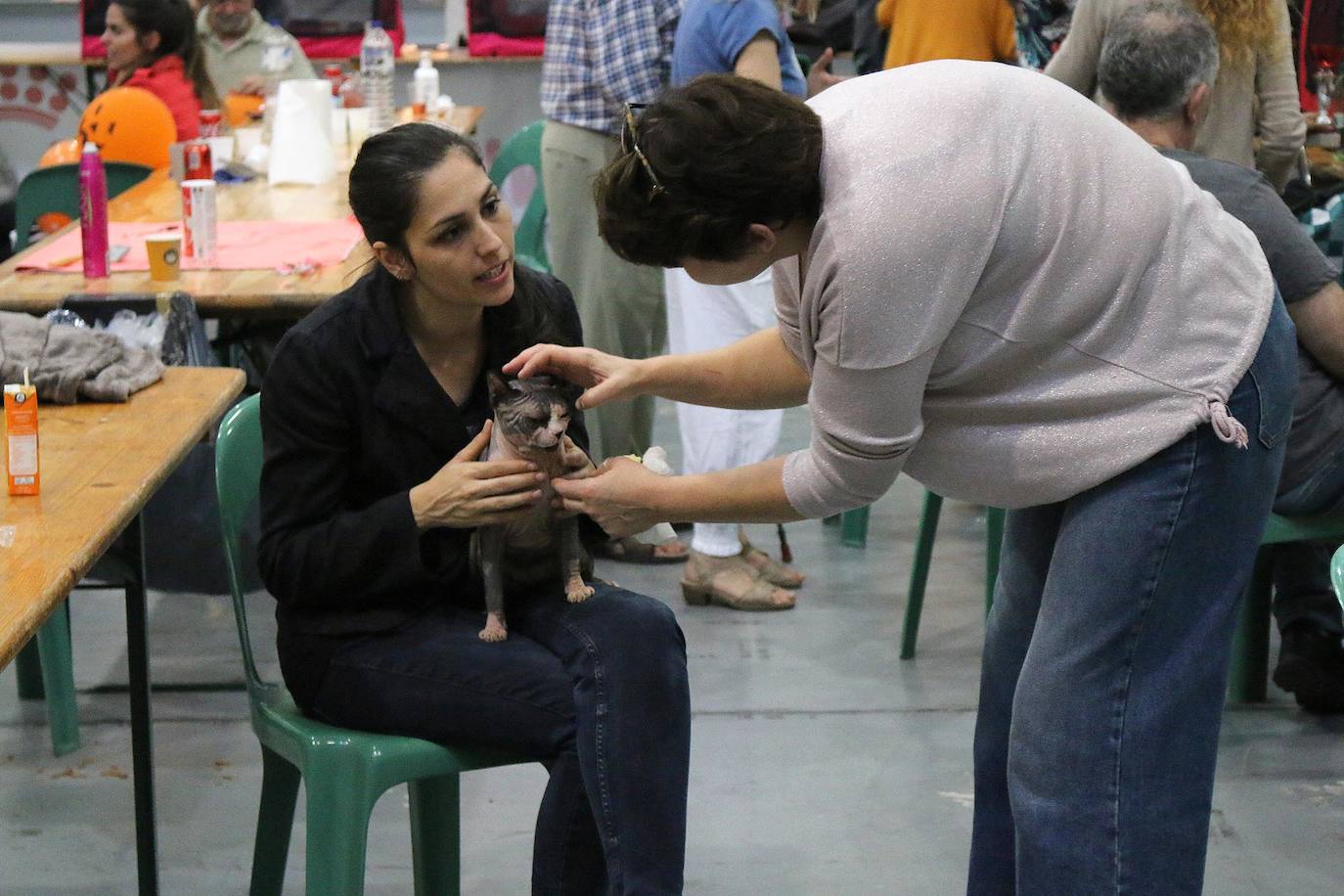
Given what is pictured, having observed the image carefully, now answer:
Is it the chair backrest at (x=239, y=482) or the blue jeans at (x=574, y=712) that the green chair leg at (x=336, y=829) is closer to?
the blue jeans at (x=574, y=712)

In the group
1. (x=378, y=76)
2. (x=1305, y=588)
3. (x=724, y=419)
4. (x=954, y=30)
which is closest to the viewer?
(x=1305, y=588)

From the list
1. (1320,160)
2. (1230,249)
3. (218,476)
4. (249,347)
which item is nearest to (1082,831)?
(1230,249)

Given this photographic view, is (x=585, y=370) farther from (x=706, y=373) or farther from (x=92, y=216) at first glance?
(x=92, y=216)

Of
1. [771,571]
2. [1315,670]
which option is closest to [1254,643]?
[1315,670]

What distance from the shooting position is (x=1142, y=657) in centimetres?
185

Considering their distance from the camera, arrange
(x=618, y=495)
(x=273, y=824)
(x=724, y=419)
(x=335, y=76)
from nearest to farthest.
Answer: (x=618, y=495) < (x=273, y=824) < (x=724, y=419) < (x=335, y=76)

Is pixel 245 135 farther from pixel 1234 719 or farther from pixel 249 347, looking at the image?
pixel 1234 719

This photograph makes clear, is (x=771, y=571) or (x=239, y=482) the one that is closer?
(x=239, y=482)

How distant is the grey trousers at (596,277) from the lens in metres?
4.55

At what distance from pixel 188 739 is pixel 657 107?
2.18 metres

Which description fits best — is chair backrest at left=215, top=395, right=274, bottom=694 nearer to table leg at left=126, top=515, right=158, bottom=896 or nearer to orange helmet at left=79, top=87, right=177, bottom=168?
table leg at left=126, top=515, right=158, bottom=896

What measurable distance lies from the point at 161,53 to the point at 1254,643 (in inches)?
157

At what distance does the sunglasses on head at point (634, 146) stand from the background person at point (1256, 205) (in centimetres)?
149

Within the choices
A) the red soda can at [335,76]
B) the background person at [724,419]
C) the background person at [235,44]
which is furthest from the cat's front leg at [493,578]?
the red soda can at [335,76]
